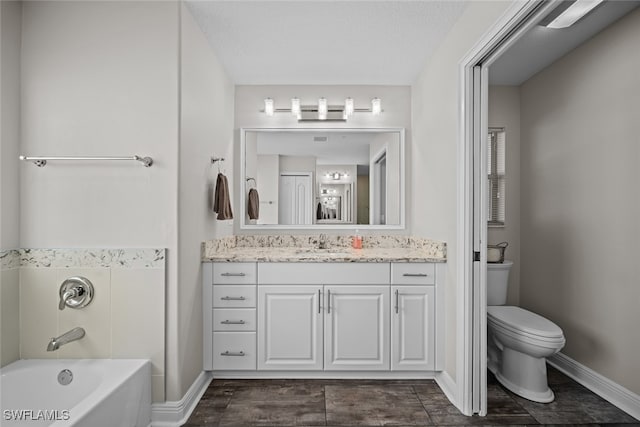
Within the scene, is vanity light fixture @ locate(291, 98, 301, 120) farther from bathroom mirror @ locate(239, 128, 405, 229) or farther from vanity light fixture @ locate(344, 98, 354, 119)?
vanity light fixture @ locate(344, 98, 354, 119)

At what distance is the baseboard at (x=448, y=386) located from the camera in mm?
2187

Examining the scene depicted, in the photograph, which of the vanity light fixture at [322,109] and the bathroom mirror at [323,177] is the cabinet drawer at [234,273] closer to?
the bathroom mirror at [323,177]

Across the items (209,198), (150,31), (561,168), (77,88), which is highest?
(150,31)

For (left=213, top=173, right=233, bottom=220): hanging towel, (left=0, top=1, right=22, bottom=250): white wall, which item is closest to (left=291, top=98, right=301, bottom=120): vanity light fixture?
(left=213, top=173, right=233, bottom=220): hanging towel

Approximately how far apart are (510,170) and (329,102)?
1.71 metres

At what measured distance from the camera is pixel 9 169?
1953 mm

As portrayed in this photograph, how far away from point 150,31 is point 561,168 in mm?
2941

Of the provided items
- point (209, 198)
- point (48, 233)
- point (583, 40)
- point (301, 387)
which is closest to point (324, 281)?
point (301, 387)

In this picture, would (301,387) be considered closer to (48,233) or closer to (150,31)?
(48,233)

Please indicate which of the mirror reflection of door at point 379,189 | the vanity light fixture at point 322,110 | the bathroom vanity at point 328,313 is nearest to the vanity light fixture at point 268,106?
the vanity light fixture at point 322,110

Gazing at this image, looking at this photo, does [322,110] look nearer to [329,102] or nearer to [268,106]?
[329,102]

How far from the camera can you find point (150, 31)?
198cm

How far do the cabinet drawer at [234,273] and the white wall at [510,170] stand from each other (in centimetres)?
209

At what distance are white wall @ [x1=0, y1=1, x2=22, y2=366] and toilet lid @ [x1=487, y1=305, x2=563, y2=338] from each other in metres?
2.93
